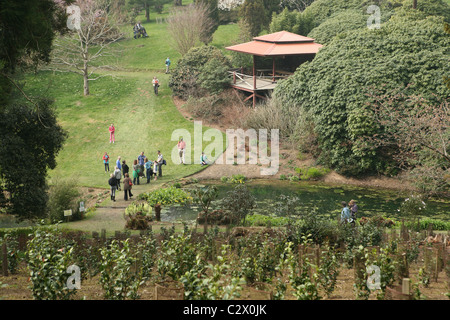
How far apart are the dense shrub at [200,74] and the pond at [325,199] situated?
10.3m

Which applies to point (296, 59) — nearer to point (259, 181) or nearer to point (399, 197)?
point (259, 181)

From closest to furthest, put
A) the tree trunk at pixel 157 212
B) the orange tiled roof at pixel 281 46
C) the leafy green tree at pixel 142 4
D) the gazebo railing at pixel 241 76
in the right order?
the tree trunk at pixel 157 212
the orange tiled roof at pixel 281 46
the gazebo railing at pixel 241 76
the leafy green tree at pixel 142 4

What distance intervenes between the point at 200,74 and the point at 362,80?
473 inches

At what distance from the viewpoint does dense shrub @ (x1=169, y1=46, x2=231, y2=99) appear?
33.3m

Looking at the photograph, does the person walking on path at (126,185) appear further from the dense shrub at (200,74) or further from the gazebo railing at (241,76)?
the gazebo railing at (241,76)

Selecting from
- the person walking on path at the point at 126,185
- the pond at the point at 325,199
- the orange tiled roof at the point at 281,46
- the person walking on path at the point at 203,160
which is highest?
the orange tiled roof at the point at 281,46

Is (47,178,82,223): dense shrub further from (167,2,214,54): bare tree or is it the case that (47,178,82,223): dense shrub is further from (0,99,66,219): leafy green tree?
(167,2,214,54): bare tree

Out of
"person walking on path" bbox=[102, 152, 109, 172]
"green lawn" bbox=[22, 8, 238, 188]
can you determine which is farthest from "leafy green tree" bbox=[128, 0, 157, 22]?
"person walking on path" bbox=[102, 152, 109, 172]

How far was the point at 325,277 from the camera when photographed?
338 inches

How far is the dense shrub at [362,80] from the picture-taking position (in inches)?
960

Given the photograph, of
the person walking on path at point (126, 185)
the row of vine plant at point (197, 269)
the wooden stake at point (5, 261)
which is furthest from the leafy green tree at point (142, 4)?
the wooden stake at point (5, 261)

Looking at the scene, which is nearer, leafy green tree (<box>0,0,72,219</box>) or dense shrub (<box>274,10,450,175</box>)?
leafy green tree (<box>0,0,72,219</box>)

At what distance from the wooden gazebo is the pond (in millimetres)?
8968

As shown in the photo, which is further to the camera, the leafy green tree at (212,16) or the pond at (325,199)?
the leafy green tree at (212,16)
